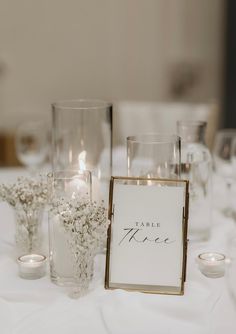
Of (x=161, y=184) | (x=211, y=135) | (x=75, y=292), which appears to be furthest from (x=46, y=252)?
(x=211, y=135)

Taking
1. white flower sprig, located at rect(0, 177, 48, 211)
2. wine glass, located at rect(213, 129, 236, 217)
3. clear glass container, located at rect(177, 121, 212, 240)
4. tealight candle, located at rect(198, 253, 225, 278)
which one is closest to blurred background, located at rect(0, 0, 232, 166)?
wine glass, located at rect(213, 129, 236, 217)

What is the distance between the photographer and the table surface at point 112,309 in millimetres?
1080

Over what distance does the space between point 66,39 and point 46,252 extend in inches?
157

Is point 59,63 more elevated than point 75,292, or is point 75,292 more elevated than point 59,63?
point 59,63

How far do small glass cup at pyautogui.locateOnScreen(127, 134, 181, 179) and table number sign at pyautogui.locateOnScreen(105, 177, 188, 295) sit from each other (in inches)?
5.2

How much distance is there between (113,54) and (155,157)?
4.13m

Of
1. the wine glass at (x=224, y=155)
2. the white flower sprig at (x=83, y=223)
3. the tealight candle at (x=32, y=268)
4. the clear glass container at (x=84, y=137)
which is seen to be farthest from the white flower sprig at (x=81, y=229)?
the wine glass at (x=224, y=155)

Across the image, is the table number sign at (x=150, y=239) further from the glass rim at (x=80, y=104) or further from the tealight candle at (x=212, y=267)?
the glass rim at (x=80, y=104)

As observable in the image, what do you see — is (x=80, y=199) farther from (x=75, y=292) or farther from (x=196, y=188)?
(x=196, y=188)

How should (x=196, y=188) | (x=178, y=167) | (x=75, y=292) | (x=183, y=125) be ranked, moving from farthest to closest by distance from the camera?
1. (x=183, y=125)
2. (x=196, y=188)
3. (x=178, y=167)
4. (x=75, y=292)

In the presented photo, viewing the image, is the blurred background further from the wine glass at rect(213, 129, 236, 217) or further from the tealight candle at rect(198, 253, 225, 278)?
the tealight candle at rect(198, 253, 225, 278)

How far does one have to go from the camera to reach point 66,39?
Result: 17.1ft

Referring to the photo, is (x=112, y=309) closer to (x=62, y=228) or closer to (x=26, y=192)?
(x=62, y=228)

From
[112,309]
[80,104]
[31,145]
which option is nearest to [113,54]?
[31,145]
